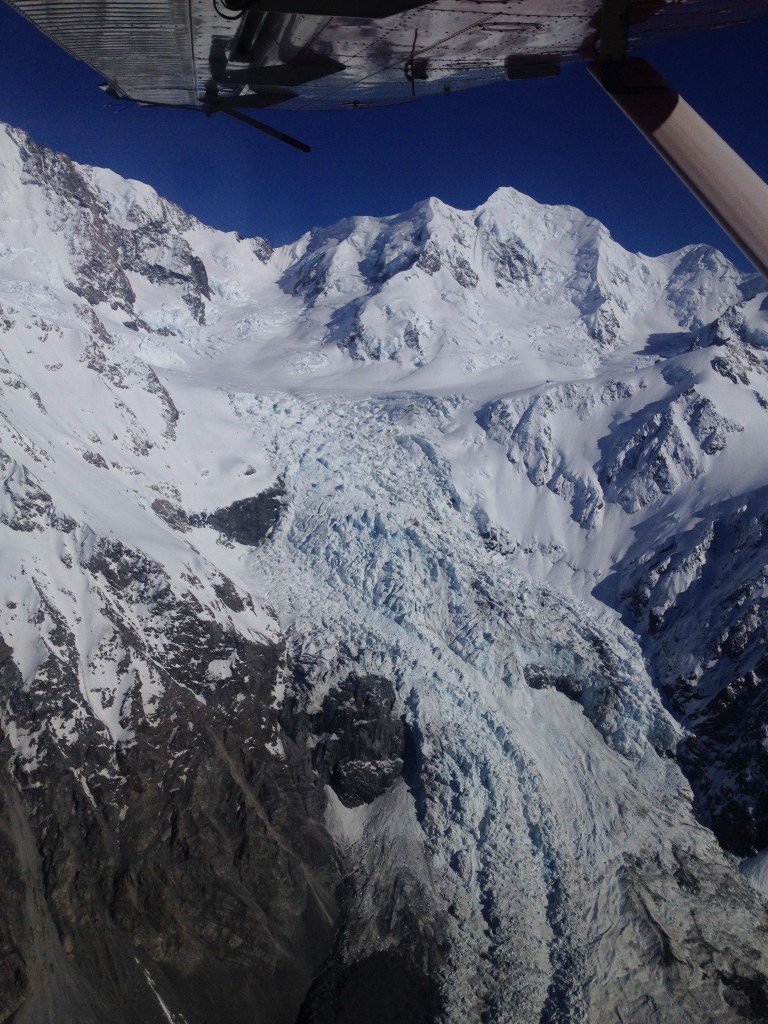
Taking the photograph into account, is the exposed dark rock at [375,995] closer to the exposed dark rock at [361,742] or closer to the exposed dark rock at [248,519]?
the exposed dark rock at [361,742]

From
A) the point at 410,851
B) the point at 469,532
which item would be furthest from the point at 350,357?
the point at 410,851

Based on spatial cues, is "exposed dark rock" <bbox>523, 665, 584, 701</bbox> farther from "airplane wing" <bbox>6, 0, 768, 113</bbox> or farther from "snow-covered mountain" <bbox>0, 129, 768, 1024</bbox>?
"airplane wing" <bbox>6, 0, 768, 113</bbox>

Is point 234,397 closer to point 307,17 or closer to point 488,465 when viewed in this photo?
point 488,465

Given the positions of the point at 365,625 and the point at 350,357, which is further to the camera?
the point at 350,357

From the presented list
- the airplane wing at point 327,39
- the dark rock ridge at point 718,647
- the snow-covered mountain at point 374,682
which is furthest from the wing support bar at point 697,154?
the dark rock ridge at point 718,647

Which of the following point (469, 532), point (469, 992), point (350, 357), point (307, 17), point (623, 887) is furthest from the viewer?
point (350, 357)
